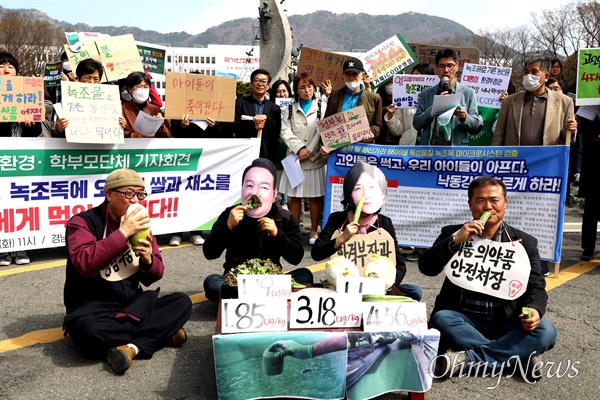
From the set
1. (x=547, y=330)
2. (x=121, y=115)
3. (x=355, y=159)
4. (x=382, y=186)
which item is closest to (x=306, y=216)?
(x=355, y=159)

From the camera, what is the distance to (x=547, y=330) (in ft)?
12.7

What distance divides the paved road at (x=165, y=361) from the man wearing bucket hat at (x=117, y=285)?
0.53ft

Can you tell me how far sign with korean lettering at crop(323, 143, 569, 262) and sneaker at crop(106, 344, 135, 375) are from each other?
380 centimetres

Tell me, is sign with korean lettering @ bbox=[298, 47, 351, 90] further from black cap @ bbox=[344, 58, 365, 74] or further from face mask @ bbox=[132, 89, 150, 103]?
face mask @ bbox=[132, 89, 150, 103]

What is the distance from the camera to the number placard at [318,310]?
3.47m

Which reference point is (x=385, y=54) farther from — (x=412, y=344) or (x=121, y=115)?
(x=412, y=344)

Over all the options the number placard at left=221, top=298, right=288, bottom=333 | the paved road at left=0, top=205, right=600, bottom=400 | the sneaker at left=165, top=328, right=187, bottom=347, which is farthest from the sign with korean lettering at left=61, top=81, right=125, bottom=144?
the number placard at left=221, top=298, right=288, bottom=333

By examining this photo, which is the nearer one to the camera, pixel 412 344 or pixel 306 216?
pixel 412 344

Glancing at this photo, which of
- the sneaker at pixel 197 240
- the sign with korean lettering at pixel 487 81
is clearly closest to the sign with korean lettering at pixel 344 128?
the sign with korean lettering at pixel 487 81

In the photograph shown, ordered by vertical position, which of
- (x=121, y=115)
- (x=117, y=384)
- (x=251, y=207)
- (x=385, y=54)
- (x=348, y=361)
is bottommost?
(x=117, y=384)

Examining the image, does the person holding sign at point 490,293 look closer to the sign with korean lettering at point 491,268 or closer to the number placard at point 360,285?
the sign with korean lettering at point 491,268

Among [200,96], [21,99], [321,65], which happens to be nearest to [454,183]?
[321,65]

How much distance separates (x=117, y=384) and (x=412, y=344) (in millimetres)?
1700

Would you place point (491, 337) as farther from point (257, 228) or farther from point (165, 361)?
point (165, 361)
